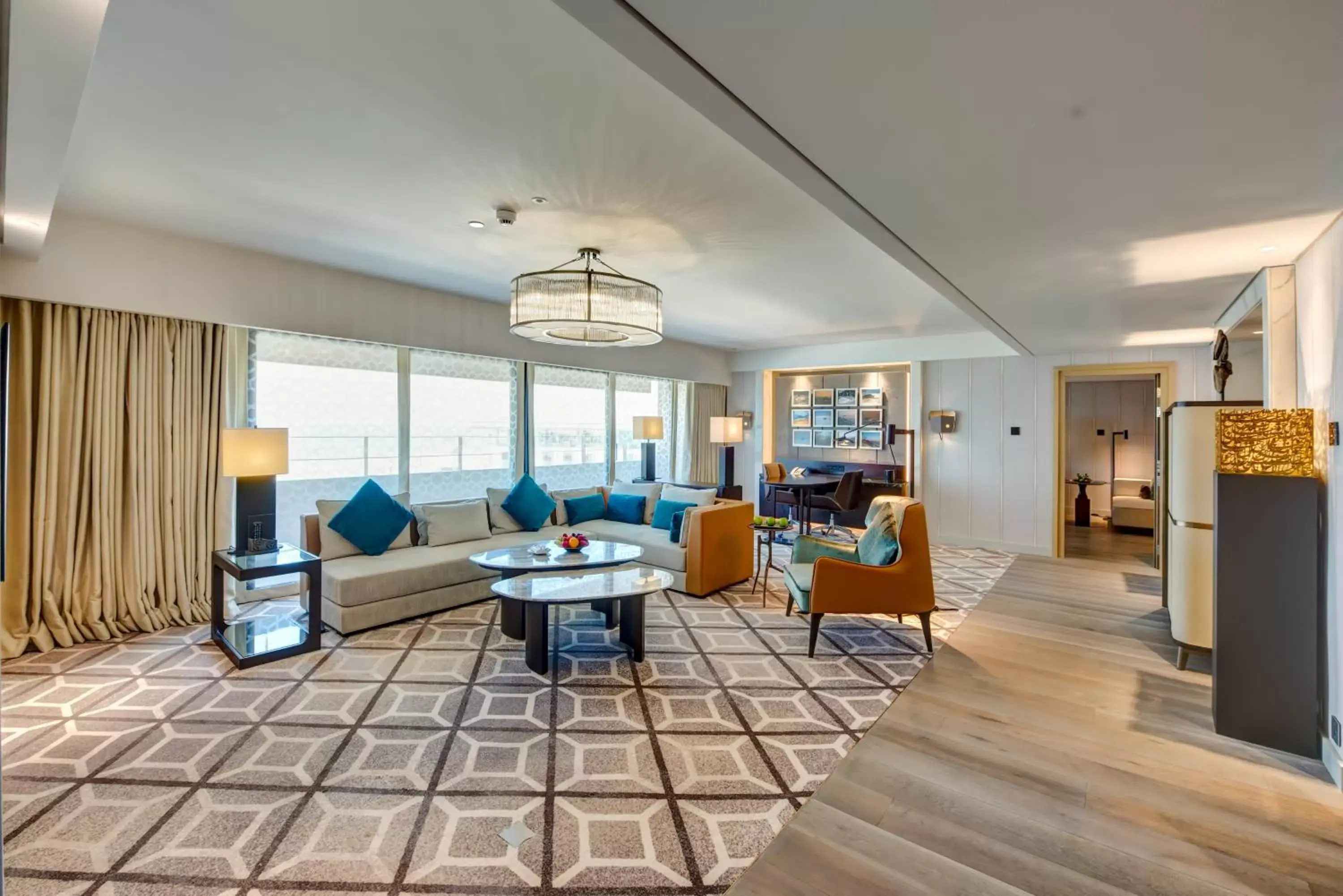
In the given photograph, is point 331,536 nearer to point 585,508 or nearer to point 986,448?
point 585,508

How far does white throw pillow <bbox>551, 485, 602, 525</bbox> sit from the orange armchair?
281 cm

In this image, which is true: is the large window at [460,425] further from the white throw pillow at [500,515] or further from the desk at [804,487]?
the desk at [804,487]

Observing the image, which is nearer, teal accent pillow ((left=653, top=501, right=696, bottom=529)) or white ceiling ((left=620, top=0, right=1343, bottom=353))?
white ceiling ((left=620, top=0, right=1343, bottom=353))

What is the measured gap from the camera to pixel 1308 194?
221 centimetres

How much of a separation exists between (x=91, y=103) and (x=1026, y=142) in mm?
3328

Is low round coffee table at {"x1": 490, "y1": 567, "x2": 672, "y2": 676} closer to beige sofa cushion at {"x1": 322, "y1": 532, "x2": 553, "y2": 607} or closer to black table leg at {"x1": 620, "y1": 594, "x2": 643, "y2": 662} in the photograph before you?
black table leg at {"x1": 620, "y1": 594, "x2": 643, "y2": 662}

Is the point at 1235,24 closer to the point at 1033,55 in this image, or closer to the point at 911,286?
the point at 1033,55

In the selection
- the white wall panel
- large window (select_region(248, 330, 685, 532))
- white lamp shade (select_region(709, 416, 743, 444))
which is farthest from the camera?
white lamp shade (select_region(709, 416, 743, 444))

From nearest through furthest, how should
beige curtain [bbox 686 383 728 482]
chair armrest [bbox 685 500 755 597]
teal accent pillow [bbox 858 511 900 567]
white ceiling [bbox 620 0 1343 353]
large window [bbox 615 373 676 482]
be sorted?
white ceiling [bbox 620 0 1343 353] → teal accent pillow [bbox 858 511 900 567] → chair armrest [bbox 685 500 755 597] → large window [bbox 615 373 676 482] → beige curtain [bbox 686 383 728 482]

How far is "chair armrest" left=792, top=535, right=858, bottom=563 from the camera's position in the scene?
4.26 metres

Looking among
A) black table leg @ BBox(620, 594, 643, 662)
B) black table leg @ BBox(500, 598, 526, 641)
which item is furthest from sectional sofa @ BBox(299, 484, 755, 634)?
black table leg @ BBox(620, 594, 643, 662)

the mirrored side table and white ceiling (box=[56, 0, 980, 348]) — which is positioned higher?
white ceiling (box=[56, 0, 980, 348])

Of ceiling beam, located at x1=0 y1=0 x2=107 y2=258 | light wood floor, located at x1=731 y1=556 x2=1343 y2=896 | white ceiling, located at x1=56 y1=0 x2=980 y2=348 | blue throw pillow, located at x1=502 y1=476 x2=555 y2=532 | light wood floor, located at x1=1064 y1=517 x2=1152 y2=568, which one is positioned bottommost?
light wood floor, located at x1=731 y1=556 x2=1343 y2=896

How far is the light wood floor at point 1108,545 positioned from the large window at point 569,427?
17.7 ft
